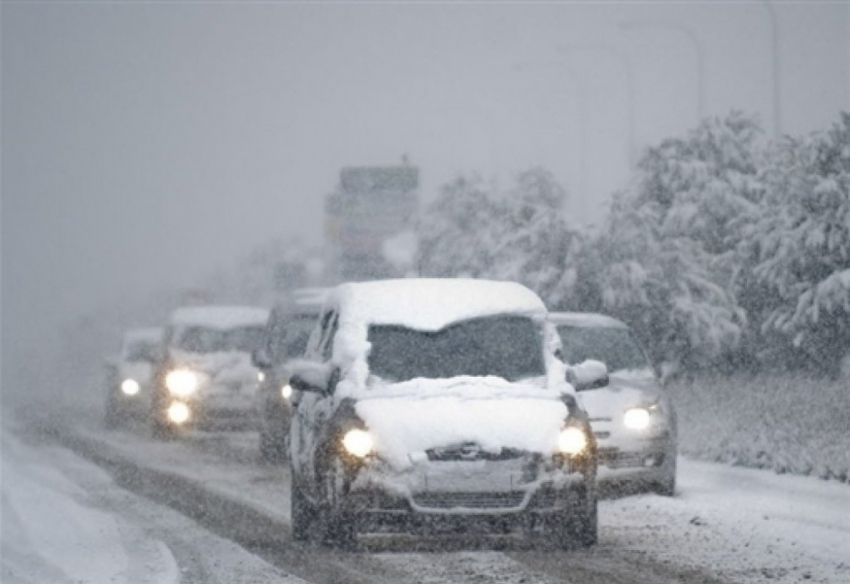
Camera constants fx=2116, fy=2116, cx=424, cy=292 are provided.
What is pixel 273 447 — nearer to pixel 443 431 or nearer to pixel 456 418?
pixel 456 418

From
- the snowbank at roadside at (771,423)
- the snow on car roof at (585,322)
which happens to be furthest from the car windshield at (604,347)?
the snowbank at roadside at (771,423)

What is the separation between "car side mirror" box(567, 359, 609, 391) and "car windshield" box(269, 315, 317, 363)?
988cm

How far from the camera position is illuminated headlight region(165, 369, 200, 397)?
97.0 feet

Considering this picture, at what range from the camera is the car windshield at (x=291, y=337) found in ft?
80.7

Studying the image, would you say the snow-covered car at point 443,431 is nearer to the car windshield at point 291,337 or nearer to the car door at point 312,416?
the car door at point 312,416

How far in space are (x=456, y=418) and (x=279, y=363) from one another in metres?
11.4

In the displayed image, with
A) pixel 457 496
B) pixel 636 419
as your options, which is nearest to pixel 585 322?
pixel 636 419

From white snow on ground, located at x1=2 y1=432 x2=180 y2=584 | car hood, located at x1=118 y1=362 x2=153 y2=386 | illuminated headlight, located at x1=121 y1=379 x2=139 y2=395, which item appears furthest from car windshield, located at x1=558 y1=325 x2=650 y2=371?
car hood, located at x1=118 y1=362 x2=153 y2=386

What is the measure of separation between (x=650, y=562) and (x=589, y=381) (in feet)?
6.80

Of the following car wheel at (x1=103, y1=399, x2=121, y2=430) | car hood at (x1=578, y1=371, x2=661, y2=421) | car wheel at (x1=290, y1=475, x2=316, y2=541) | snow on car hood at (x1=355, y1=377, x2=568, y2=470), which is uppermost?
snow on car hood at (x1=355, y1=377, x2=568, y2=470)

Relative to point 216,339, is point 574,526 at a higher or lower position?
higher

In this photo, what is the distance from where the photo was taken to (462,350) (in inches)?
576

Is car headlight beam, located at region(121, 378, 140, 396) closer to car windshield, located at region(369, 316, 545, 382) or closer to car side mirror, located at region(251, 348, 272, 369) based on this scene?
car side mirror, located at region(251, 348, 272, 369)

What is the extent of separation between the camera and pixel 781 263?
29484 mm
